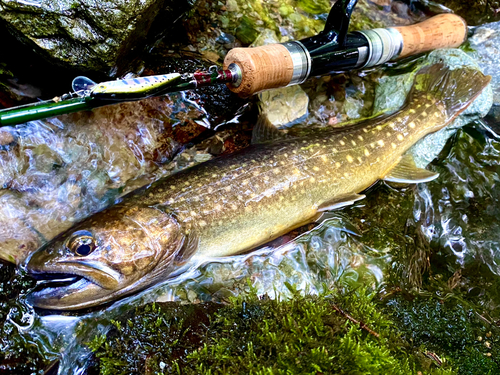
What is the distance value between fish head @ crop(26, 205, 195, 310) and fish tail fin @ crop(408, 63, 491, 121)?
113 inches

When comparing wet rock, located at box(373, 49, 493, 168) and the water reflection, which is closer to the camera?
the water reflection

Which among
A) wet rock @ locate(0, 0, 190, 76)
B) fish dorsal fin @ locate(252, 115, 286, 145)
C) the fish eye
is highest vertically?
wet rock @ locate(0, 0, 190, 76)

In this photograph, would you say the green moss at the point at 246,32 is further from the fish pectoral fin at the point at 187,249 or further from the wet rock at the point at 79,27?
the fish pectoral fin at the point at 187,249

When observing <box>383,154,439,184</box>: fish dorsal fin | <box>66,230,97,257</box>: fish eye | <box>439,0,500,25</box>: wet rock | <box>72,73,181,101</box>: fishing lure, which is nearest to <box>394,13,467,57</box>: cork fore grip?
<box>439,0,500,25</box>: wet rock

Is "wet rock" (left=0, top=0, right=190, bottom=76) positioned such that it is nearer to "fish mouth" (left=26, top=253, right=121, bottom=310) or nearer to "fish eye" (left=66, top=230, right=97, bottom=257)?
"fish eye" (left=66, top=230, right=97, bottom=257)

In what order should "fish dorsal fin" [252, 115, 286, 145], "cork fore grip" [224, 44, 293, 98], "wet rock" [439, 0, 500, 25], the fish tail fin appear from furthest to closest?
"wet rock" [439, 0, 500, 25], the fish tail fin, "fish dorsal fin" [252, 115, 286, 145], "cork fore grip" [224, 44, 293, 98]

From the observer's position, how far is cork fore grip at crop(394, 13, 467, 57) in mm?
3932

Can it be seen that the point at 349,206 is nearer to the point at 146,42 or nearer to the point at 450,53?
the point at 450,53

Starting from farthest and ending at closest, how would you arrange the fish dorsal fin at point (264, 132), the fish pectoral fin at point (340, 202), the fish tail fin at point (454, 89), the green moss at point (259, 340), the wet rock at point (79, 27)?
the fish tail fin at point (454, 89) < the fish dorsal fin at point (264, 132) < the fish pectoral fin at point (340, 202) < the wet rock at point (79, 27) < the green moss at point (259, 340)

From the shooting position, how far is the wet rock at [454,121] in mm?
4035

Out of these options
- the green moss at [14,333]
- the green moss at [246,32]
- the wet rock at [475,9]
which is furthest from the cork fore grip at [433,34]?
the green moss at [14,333]

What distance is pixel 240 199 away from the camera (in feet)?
10.3

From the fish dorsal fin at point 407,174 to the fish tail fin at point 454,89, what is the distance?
605 mm

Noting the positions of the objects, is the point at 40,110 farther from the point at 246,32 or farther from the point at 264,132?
the point at 246,32
